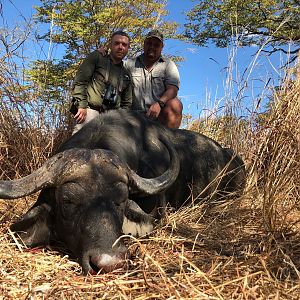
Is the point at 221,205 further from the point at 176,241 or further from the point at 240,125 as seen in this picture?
the point at 240,125

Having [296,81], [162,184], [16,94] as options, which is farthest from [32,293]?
[16,94]

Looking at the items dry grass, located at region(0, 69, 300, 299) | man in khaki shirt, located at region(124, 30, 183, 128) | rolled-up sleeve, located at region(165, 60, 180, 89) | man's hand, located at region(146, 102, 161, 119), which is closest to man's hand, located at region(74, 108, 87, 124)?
man's hand, located at region(146, 102, 161, 119)

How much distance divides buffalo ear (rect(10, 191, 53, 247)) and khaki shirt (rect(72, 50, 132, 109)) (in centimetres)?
237

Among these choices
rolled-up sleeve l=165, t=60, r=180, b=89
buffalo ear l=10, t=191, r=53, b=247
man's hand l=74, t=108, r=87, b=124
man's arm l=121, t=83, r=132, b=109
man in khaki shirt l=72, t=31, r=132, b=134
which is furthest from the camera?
rolled-up sleeve l=165, t=60, r=180, b=89

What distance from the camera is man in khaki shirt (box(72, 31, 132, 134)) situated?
5.31m

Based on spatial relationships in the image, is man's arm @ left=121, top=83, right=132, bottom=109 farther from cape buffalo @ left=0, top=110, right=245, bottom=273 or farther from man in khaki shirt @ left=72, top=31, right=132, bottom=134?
cape buffalo @ left=0, top=110, right=245, bottom=273

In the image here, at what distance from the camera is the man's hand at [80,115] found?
5211 millimetres

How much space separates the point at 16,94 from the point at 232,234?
11.5 feet

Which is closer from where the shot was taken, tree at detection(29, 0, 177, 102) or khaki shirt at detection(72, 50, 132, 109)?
khaki shirt at detection(72, 50, 132, 109)

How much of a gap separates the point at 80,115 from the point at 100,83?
1.91ft

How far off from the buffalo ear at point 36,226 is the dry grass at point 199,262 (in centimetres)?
11

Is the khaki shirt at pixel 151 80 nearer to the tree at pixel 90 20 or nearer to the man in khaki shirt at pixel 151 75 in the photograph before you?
the man in khaki shirt at pixel 151 75

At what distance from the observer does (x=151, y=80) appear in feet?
20.4

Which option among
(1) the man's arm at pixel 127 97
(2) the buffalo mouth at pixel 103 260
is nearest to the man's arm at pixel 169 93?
(1) the man's arm at pixel 127 97
